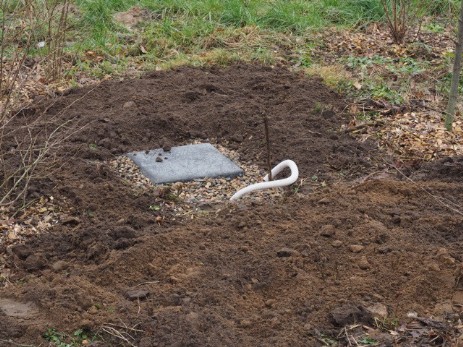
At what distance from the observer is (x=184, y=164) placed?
5.89 m

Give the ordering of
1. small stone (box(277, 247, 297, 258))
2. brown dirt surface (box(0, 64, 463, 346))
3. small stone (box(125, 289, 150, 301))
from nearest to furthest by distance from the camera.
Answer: brown dirt surface (box(0, 64, 463, 346))
small stone (box(125, 289, 150, 301))
small stone (box(277, 247, 297, 258))

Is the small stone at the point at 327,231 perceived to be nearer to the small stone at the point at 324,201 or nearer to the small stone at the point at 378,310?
the small stone at the point at 324,201

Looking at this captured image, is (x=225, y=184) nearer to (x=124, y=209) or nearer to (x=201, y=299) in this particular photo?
(x=124, y=209)

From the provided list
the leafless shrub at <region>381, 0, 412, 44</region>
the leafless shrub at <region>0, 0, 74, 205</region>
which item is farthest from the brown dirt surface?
the leafless shrub at <region>381, 0, 412, 44</region>

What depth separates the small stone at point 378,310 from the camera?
13.3 ft

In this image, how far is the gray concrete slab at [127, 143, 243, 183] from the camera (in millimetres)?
5750

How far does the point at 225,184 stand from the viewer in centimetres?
573

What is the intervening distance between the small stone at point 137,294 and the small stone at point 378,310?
3.35 ft

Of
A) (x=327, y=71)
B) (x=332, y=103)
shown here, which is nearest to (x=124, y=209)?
(x=332, y=103)

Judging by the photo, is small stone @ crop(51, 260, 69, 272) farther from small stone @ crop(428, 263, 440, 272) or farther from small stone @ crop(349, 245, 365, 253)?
small stone @ crop(428, 263, 440, 272)

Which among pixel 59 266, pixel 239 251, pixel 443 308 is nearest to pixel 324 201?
pixel 239 251

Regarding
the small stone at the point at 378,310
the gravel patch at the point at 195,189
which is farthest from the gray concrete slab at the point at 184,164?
the small stone at the point at 378,310

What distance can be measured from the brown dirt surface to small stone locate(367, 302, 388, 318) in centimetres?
2

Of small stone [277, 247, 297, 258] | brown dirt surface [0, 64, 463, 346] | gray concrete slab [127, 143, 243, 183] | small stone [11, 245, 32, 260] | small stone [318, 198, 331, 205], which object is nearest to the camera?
brown dirt surface [0, 64, 463, 346]
